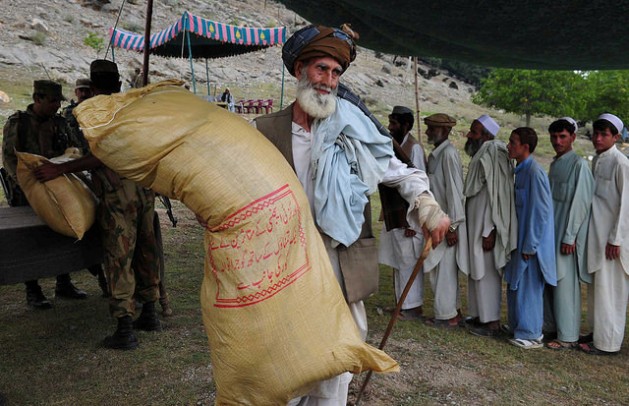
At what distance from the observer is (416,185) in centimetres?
232

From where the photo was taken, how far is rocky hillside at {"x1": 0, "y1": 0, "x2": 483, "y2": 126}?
2096 cm

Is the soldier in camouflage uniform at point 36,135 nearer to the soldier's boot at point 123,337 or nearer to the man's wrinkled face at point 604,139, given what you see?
the soldier's boot at point 123,337

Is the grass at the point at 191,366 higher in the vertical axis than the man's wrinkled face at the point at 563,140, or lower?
lower

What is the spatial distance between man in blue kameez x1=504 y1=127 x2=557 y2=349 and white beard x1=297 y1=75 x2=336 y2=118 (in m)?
2.79

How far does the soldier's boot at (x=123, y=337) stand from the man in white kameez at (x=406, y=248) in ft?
8.01

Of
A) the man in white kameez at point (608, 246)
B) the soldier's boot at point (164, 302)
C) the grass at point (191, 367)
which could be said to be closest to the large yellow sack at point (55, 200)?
the grass at point (191, 367)

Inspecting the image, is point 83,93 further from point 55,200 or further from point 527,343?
point 527,343

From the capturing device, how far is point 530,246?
4406mm

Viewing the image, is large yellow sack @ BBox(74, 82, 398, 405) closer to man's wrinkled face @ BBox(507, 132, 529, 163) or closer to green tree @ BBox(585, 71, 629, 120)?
man's wrinkled face @ BBox(507, 132, 529, 163)

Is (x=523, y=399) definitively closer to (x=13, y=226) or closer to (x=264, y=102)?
(x=13, y=226)

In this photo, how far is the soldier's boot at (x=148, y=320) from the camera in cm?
414

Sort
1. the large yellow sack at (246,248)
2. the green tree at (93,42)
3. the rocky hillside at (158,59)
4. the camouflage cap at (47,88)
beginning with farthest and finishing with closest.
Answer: the green tree at (93,42), the rocky hillside at (158,59), the camouflage cap at (47,88), the large yellow sack at (246,248)

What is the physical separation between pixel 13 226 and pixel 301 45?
7.12 ft

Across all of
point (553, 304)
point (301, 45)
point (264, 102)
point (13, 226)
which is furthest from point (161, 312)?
point (264, 102)
